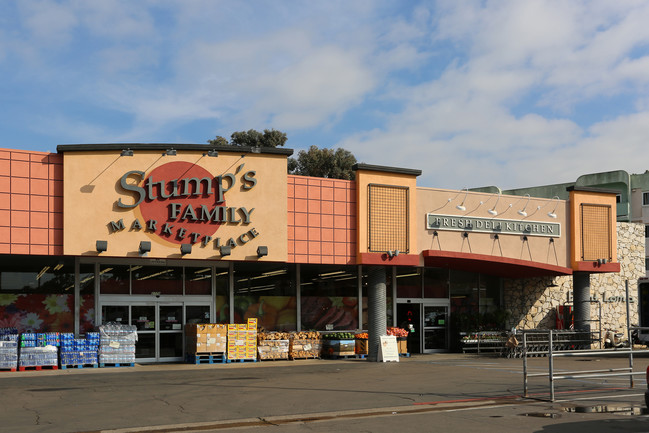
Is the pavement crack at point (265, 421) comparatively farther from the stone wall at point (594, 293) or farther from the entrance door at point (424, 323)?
the stone wall at point (594, 293)

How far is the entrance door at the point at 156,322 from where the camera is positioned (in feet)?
80.1

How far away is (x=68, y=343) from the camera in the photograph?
2225 centimetres

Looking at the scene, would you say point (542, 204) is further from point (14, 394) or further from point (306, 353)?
point (14, 394)

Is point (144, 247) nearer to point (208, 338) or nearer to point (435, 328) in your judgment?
point (208, 338)

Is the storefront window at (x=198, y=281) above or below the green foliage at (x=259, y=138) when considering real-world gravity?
below

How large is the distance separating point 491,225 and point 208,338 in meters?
11.5

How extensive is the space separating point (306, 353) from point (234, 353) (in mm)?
2804

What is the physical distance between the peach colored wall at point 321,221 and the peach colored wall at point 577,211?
10.4 meters

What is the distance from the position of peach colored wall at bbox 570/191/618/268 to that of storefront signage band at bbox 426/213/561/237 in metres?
0.81

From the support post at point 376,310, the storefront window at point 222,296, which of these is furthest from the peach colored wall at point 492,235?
the storefront window at point 222,296

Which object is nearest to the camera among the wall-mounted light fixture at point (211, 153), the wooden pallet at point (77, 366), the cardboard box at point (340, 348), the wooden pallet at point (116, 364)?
the wooden pallet at point (77, 366)

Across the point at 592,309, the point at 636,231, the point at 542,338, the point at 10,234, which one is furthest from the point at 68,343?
the point at 636,231

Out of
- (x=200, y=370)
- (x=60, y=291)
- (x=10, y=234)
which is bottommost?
(x=200, y=370)

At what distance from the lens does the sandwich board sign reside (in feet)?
82.2
